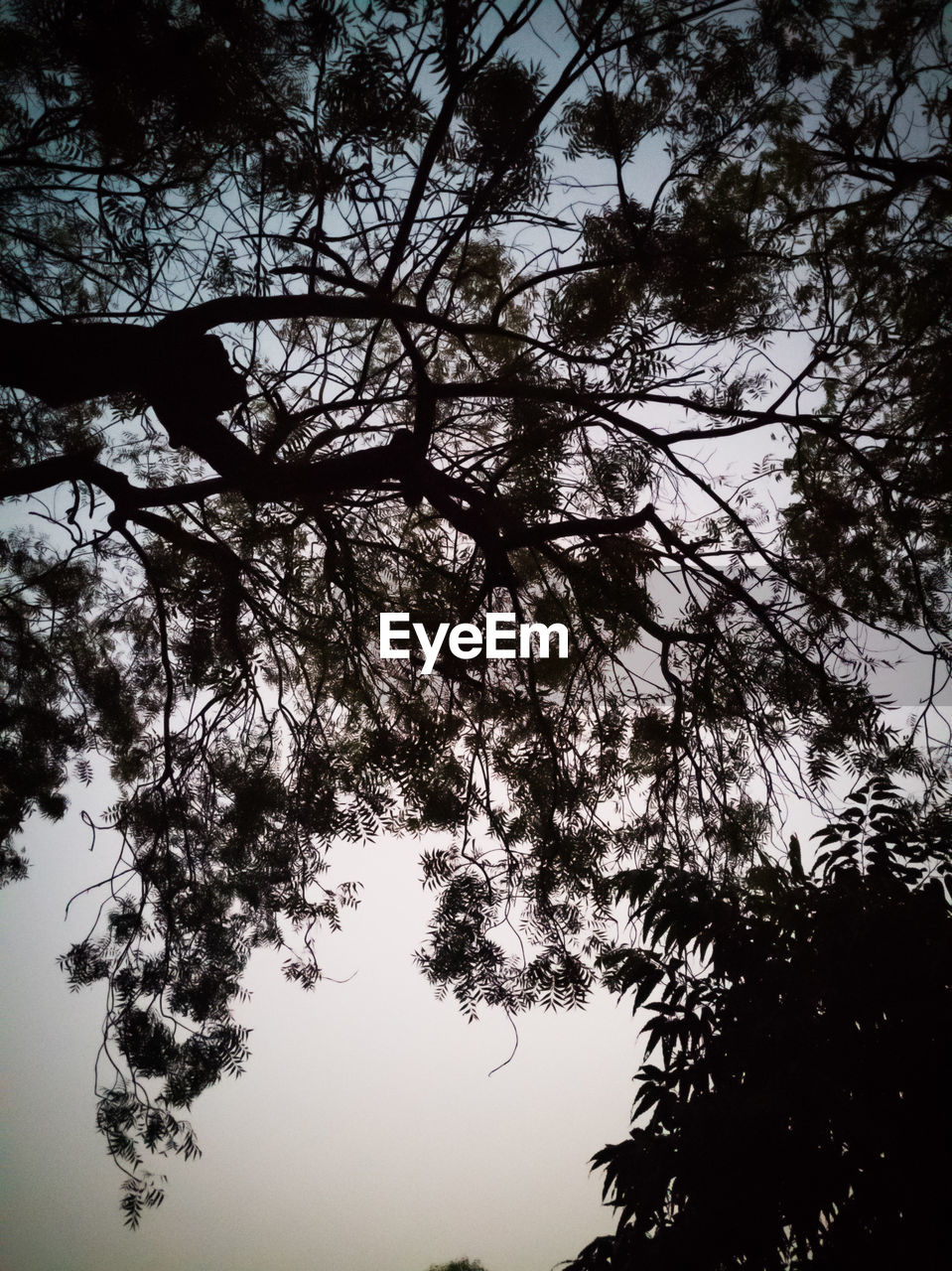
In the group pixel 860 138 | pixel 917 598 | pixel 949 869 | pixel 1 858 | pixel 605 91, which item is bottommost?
pixel 949 869

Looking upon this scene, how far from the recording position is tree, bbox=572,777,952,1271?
3.96ft

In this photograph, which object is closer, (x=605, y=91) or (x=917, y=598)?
(x=605, y=91)

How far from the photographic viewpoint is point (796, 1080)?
128 cm

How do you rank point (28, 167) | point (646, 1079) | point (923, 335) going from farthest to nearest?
point (923, 335), point (28, 167), point (646, 1079)

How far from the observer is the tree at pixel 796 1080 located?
1207 millimetres

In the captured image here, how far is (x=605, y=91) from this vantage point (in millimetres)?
1936

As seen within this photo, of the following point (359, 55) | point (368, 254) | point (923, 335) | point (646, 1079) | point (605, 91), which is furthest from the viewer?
point (923, 335)

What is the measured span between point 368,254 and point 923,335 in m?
2.10

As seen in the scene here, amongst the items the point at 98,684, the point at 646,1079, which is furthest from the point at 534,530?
the point at 98,684

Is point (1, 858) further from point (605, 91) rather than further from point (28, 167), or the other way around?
point (605, 91)

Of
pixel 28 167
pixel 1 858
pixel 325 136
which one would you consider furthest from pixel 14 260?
pixel 1 858

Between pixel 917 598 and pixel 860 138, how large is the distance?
5.62 feet

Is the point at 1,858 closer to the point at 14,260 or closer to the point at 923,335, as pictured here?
the point at 14,260

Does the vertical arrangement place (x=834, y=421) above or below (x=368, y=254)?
below
